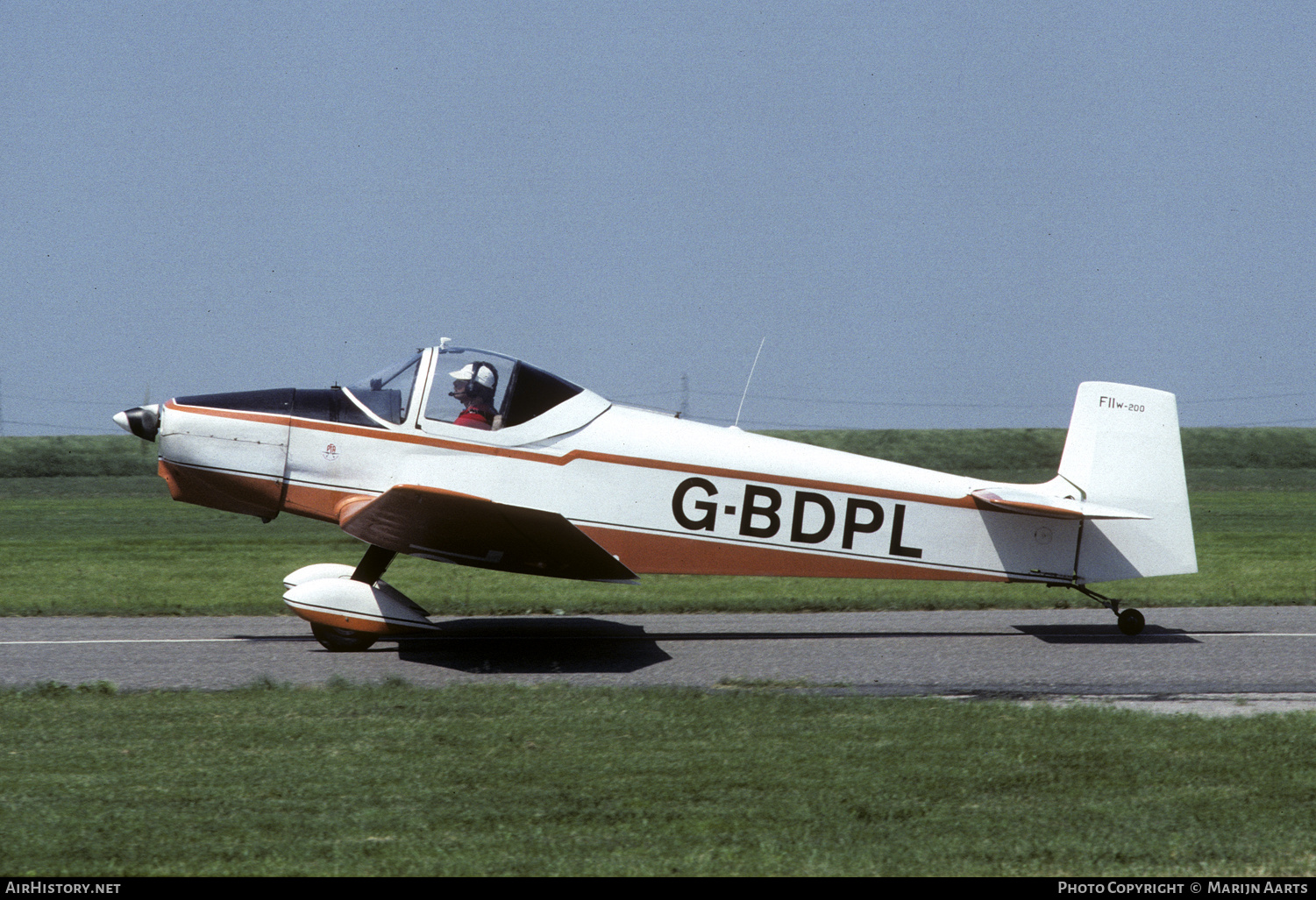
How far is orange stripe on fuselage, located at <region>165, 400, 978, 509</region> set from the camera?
9.76 metres

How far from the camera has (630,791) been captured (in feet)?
17.2

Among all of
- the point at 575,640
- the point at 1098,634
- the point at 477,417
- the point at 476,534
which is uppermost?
the point at 477,417

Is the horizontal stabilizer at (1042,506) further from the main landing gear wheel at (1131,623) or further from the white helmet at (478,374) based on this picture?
the white helmet at (478,374)

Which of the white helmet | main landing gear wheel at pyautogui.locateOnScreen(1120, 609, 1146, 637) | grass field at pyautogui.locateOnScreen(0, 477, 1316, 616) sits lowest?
grass field at pyautogui.locateOnScreen(0, 477, 1316, 616)

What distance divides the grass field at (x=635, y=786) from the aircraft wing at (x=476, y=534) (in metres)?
1.70

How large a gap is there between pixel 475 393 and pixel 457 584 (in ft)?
18.7

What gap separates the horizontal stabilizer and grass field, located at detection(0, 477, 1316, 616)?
2.36 m

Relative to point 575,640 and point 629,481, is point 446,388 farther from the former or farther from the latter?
point 575,640

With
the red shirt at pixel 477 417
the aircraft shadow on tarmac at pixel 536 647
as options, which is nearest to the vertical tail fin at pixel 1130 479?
the aircraft shadow on tarmac at pixel 536 647

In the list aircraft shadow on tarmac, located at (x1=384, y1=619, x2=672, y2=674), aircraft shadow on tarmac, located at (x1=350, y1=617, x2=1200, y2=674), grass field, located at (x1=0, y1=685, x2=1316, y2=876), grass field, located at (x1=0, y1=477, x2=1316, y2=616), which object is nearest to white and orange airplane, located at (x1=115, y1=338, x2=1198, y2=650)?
aircraft shadow on tarmac, located at (x1=350, y1=617, x2=1200, y2=674)

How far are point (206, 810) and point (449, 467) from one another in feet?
16.6

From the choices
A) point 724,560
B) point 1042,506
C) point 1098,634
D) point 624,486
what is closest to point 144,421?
point 624,486

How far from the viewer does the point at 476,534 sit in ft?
29.8

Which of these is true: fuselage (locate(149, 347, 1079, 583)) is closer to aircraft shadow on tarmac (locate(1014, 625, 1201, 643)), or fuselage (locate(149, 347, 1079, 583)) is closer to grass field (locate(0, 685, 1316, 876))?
aircraft shadow on tarmac (locate(1014, 625, 1201, 643))
